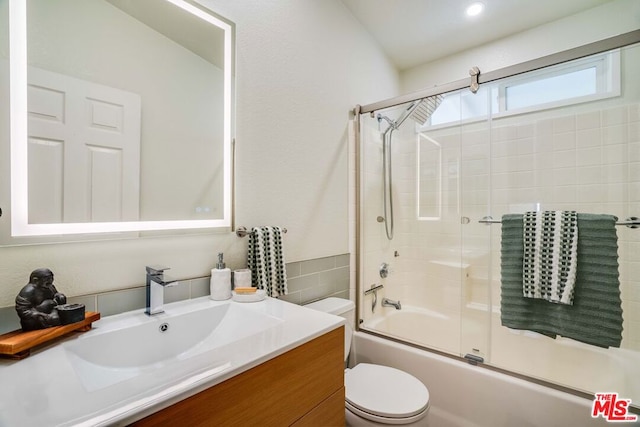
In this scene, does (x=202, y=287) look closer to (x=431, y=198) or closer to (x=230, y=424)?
(x=230, y=424)

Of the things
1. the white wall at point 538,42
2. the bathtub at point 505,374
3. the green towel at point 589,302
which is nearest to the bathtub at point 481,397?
the bathtub at point 505,374

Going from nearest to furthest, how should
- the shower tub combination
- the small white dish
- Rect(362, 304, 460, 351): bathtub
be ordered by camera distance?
the small white dish, the shower tub combination, Rect(362, 304, 460, 351): bathtub

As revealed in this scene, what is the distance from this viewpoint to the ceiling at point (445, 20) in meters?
1.98

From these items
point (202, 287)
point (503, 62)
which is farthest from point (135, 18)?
point (503, 62)

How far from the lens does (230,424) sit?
648 mm

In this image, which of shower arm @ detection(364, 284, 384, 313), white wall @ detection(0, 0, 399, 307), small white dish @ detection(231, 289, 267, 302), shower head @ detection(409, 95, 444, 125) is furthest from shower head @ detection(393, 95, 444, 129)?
small white dish @ detection(231, 289, 267, 302)

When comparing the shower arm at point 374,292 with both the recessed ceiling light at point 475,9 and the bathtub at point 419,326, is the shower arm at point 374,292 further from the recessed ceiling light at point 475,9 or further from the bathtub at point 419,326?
the recessed ceiling light at point 475,9

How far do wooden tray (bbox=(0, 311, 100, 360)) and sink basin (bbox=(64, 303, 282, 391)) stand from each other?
4 centimetres

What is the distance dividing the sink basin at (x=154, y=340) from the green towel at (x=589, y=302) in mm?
1295

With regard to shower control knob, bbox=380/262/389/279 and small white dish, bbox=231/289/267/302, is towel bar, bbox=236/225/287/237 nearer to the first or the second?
small white dish, bbox=231/289/267/302

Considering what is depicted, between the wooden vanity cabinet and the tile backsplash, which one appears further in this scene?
the tile backsplash

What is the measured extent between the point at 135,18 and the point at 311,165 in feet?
3.22

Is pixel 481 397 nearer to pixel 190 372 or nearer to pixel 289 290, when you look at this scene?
pixel 289 290

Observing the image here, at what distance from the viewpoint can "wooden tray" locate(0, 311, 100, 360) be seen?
25.7 inches
